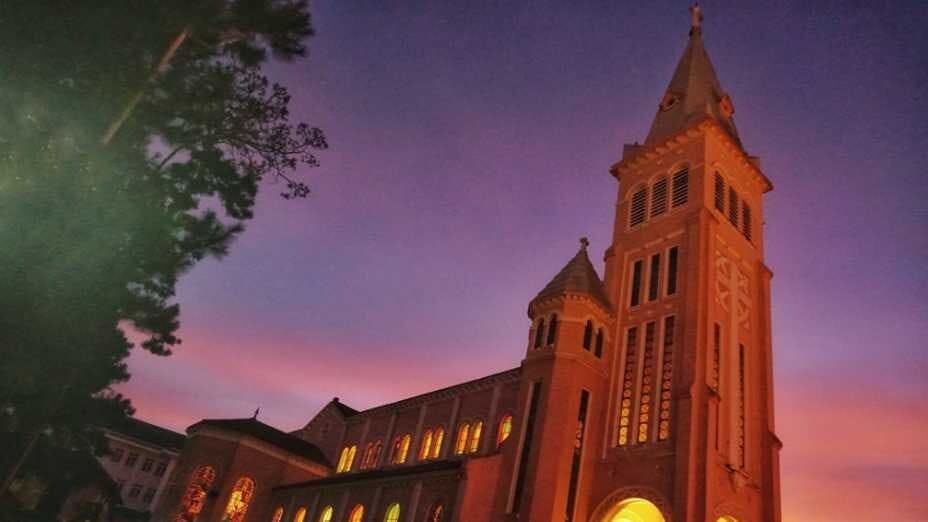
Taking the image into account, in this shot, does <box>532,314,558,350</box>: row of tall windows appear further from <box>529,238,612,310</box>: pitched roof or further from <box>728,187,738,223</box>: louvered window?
<box>728,187,738,223</box>: louvered window

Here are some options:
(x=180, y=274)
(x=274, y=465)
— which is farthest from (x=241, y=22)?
(x=274, y=465)

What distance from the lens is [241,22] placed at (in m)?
12.8

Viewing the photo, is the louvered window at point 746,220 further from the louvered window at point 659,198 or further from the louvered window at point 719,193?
the louvered window at point 659,198

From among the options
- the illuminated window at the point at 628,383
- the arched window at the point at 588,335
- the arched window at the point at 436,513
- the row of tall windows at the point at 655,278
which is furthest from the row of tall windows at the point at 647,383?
the arched window at the point at 436,513

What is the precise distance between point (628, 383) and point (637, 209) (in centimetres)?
1029

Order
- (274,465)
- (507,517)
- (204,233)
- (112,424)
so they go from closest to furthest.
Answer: (204,233), (112,424), (507,517), (274,465)

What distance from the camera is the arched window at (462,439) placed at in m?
33.6

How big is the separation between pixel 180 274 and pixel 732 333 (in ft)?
73.8

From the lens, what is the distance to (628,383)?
2761 cm

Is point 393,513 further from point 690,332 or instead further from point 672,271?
point 672,271

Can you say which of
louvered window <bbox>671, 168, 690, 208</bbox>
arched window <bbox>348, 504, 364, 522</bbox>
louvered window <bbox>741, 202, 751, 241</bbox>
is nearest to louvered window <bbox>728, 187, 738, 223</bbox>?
louvered window <bbox>741, 202, 751, 241</bbox>

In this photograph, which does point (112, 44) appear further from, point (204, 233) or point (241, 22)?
point (204, 233)

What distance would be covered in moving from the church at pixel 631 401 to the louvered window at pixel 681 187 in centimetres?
7

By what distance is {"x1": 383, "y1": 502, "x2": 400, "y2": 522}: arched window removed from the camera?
29.1m
